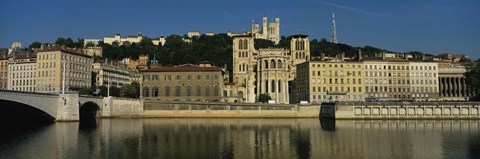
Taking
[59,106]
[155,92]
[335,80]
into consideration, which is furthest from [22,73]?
[335,80]

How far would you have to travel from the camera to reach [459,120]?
80.2 metres

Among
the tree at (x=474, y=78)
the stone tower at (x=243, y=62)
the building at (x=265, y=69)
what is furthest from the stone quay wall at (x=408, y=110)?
the stone tower at (x=243, y=62)

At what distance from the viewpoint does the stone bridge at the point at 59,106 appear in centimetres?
5890

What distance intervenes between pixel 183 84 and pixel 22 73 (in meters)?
37.3

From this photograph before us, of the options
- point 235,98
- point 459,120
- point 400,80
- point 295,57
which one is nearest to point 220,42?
point 295,57

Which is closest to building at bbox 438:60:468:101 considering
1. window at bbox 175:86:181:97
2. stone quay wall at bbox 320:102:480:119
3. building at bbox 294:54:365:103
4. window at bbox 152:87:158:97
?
building at bbox 294:54:365:103

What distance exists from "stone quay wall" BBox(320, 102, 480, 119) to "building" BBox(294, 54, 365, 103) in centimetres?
1707

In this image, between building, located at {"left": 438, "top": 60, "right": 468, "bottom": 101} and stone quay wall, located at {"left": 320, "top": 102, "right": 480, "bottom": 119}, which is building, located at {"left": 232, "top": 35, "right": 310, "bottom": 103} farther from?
building, located at {"left": 438, "top": 60, "right": 468, "bottom": 101}

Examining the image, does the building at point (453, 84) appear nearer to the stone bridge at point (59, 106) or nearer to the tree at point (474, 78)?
the tree at point (474, 78)

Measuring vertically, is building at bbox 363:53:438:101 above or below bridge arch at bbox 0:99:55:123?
above

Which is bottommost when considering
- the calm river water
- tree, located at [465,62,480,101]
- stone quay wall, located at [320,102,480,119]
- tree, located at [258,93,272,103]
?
the calm river water

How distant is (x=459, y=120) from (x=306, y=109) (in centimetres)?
2638

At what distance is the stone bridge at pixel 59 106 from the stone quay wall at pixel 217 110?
10.0ft

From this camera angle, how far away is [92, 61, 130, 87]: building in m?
118
